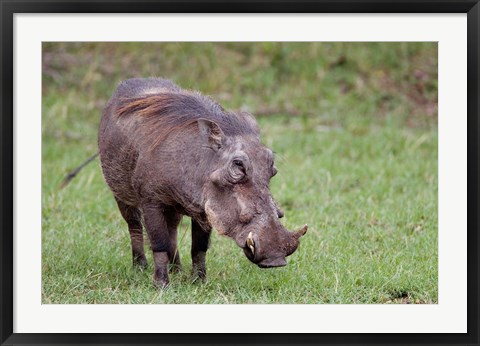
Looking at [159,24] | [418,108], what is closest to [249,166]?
[159,24]

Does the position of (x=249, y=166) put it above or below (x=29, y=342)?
above

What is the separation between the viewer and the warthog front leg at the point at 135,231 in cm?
643

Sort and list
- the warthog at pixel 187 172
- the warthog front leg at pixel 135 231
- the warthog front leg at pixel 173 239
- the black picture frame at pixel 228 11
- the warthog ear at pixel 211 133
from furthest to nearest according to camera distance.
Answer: the warthog front leg at pixel 135 231 → the warthog front leg at pixel 173 239 → the warthog ear at pixel 211 133 → the warthog at pixel 187 172 → the black picture frame at pixel 228 11

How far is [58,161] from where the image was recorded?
30.7 ft

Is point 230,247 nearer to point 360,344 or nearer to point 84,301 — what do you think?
point 84,301

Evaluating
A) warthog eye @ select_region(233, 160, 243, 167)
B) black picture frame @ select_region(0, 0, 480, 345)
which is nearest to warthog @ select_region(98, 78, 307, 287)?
warthog eye @ select_region(233, 160, 243, 167)

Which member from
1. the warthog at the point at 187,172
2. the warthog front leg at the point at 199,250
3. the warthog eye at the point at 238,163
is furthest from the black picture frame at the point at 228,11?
the warthog front leg at the point at 199,250

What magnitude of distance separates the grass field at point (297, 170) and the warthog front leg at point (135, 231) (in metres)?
0.08

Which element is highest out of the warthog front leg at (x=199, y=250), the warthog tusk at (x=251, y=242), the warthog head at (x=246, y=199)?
the warthog head at (x=246, y=199)

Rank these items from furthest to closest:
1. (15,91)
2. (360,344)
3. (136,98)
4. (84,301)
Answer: (136,98)
(84,301)
(15,91)
(360,344)

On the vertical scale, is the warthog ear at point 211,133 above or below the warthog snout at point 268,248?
above

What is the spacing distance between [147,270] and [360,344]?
213cm

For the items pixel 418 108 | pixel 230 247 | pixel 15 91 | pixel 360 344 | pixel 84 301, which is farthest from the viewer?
pixel 418 108

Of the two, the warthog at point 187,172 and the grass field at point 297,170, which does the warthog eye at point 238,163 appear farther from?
the grass field at point 297,170
